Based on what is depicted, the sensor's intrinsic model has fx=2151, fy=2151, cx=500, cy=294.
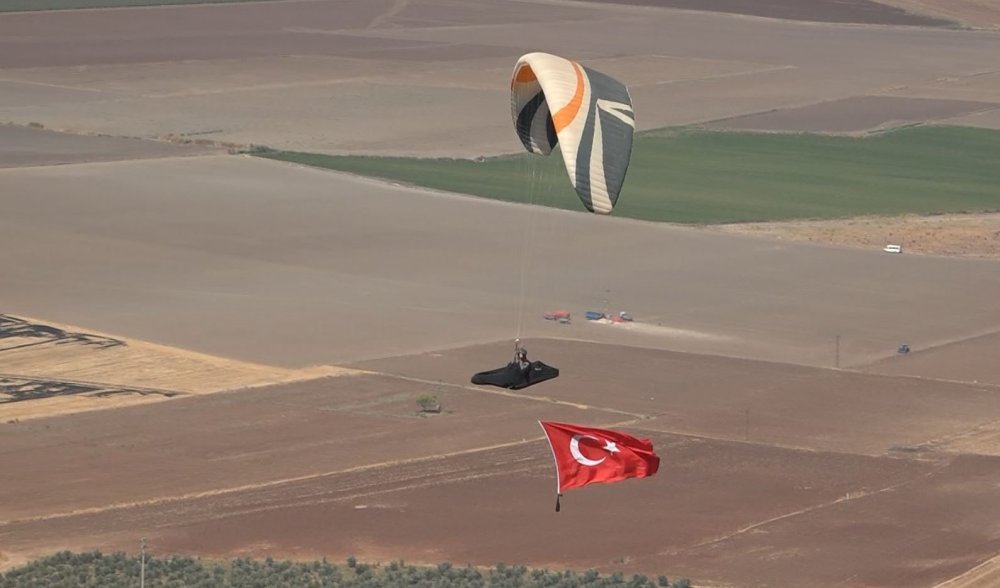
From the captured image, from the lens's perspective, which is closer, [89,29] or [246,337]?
[246,337]

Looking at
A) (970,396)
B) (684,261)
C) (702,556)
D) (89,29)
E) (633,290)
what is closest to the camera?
(702,556)

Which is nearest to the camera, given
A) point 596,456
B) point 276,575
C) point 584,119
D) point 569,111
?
point 596,456

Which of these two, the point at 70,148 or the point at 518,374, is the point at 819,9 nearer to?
the point at 70,148

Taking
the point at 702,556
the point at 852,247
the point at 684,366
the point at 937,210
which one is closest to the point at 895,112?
the point at 937,210

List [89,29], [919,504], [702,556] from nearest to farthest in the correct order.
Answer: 1. [702,556]
2. [919,504]
3. [89,29]

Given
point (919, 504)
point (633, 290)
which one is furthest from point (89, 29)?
point (919, 504)

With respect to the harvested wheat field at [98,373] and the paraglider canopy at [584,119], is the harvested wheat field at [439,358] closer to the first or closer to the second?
the harvested wheat field at [98,373]

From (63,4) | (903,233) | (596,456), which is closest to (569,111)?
(596,456)

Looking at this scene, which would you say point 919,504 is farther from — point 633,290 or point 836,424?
point 633,290
